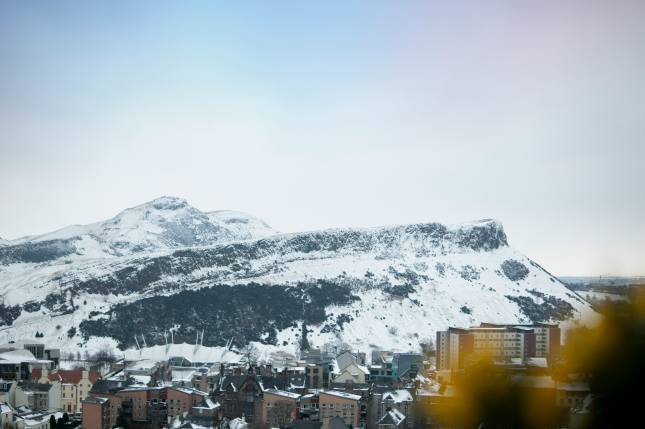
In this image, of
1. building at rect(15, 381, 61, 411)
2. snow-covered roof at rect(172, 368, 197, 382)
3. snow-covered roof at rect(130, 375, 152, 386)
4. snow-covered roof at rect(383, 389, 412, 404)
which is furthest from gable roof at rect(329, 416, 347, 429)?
building at rect(15, 381, 61, 411)

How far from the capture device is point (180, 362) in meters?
76.9

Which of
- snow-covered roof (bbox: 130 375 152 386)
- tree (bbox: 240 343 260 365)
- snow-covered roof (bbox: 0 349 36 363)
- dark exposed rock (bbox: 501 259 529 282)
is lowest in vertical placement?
tree (bbox: 240 343 260 365)

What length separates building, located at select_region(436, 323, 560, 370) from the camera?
74.2m

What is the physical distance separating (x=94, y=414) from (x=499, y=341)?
47.5 metres

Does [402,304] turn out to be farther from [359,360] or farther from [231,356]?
[359,360]

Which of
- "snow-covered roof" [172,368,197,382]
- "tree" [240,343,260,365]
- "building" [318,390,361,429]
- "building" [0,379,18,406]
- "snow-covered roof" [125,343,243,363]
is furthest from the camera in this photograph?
"tree" [240,343,260,365]

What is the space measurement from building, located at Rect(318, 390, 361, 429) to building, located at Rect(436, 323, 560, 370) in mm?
24129

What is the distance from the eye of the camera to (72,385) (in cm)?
5659

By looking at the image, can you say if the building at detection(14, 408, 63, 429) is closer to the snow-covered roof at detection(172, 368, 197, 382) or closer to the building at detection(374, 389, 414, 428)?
the snow-covered roof at detection(172, 368, 197, 382)

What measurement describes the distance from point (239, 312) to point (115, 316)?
53.3 ft

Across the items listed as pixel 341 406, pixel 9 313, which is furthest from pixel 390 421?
pixel 9 313

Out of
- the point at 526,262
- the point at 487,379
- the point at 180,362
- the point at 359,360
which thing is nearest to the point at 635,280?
the point at 487,379

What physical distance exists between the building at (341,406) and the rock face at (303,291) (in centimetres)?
4726

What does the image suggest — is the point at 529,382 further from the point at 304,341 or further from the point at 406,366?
the point at 304,341
